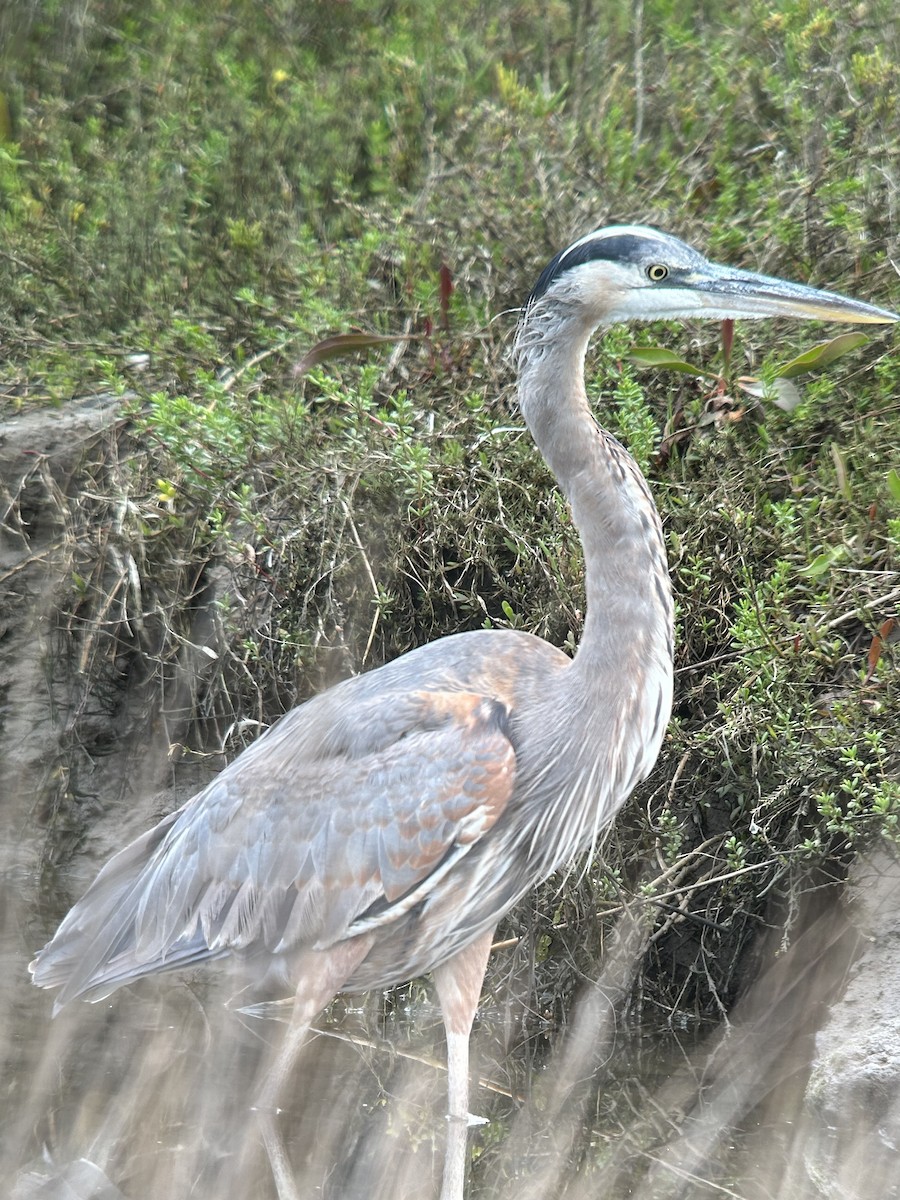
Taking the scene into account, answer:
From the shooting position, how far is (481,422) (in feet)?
13.7

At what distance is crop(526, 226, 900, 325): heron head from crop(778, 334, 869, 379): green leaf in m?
0.37

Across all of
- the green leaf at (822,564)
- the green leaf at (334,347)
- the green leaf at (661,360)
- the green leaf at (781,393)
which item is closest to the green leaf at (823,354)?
the green leaf at (781,393)

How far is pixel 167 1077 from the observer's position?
388cm

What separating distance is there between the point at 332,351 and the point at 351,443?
0.28 meters

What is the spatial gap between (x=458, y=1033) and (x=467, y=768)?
71cm

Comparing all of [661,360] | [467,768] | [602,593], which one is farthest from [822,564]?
[467,768]

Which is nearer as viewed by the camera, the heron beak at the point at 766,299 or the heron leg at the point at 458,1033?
the heron beak at the point at 766,299

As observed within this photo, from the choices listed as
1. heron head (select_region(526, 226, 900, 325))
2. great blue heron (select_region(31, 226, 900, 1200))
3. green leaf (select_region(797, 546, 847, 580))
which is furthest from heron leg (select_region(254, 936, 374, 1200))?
heron head (select_region(526, 226, 900, 325))

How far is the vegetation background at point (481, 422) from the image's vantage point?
3.80 metres

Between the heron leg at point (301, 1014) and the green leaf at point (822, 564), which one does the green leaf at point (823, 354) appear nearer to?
the green leaf at point (822, 564)

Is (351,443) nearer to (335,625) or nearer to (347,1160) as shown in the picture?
(335,625)

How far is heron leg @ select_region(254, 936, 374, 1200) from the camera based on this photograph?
3.26 metres

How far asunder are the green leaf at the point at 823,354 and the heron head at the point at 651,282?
367 millimetres

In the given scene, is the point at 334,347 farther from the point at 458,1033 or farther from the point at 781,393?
the point at 458,1033
